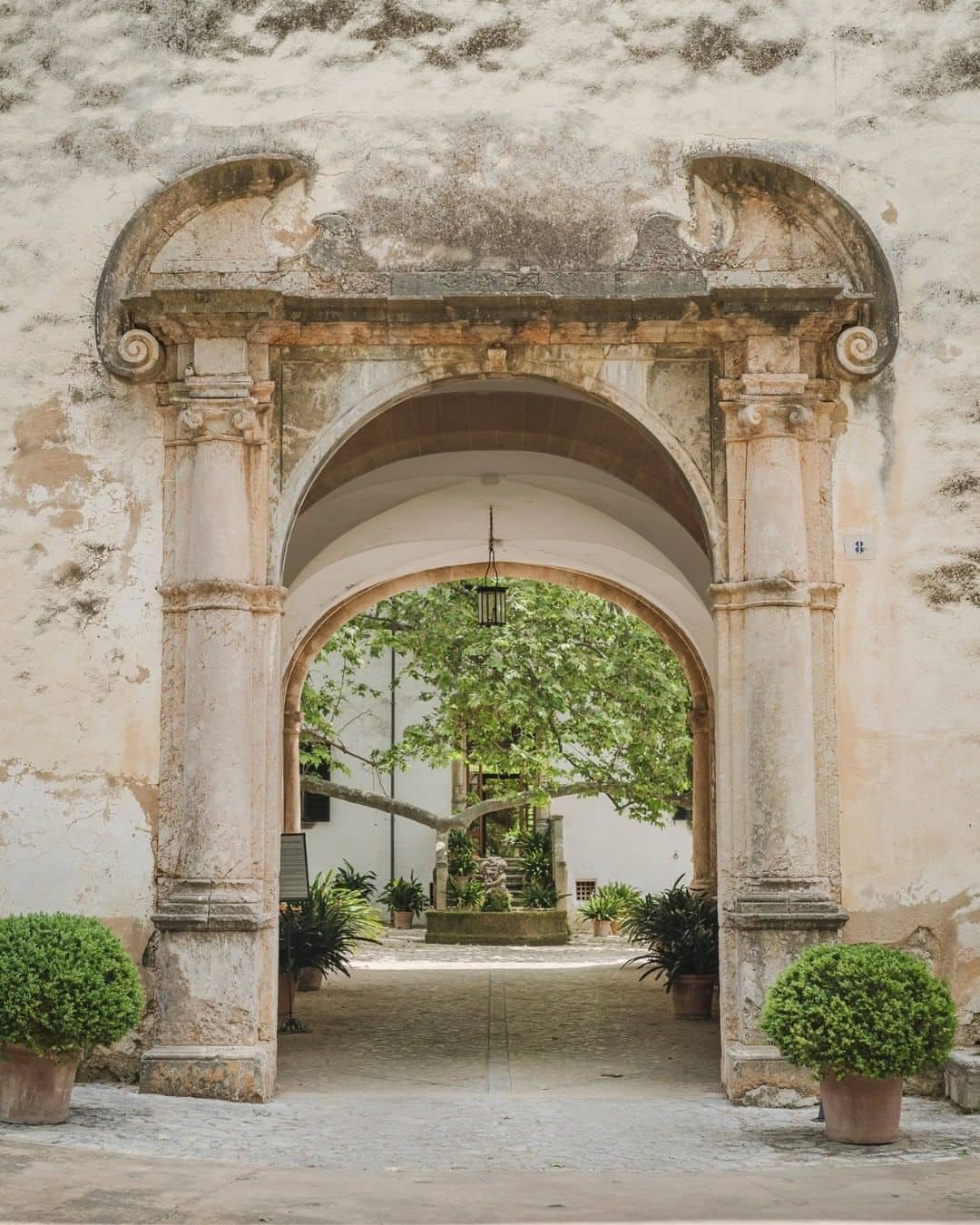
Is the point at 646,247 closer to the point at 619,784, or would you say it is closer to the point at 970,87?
the point at 970,87

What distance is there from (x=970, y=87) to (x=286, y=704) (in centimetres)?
916

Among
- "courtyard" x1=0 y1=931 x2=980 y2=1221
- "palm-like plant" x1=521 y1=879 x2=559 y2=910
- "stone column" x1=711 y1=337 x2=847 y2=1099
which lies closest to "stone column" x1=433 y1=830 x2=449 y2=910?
"palm-like plant" x1=521 y1=879 x2=559 y2=910

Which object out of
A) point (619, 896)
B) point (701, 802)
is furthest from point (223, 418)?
point (619, 896)

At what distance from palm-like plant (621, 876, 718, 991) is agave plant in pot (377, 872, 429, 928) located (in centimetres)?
1198

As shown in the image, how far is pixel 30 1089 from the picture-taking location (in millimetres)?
7289

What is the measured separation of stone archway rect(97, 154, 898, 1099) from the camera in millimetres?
8305

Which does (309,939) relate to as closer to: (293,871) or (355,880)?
(293,871)

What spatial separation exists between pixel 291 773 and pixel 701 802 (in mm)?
3871

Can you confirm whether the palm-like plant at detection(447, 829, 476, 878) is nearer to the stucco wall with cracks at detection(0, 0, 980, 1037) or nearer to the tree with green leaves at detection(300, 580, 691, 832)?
the tree with green leaves at detection(300, 580, 691, 832)

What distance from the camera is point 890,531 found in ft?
28.6

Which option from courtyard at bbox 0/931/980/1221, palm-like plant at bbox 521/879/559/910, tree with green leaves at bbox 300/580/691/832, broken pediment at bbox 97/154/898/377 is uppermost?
broken pediment at bbox 97/154/898/377

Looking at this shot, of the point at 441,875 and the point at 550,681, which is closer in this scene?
the point at 550,681

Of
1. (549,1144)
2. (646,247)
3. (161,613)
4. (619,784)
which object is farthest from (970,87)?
(619,784)

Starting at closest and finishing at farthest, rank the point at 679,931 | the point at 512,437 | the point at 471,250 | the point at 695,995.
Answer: the point at 471,250 → the point at 695,995 → the point at 512,437 → the point at 679,931
